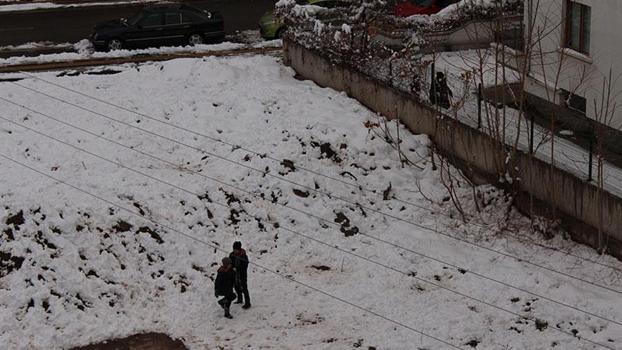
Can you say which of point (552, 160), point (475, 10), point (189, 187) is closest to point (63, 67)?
point (189, 187)

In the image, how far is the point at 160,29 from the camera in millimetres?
30469

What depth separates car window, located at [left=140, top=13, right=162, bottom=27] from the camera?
99.6ft

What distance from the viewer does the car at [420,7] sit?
3216 cm

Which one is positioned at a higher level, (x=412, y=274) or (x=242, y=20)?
(x=242, y=20)

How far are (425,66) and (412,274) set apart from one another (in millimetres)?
6611

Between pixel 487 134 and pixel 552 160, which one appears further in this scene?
pixel 487 134

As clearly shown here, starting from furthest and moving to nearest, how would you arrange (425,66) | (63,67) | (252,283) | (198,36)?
(198,36) → (63,67) → (425,66) → (252,283)

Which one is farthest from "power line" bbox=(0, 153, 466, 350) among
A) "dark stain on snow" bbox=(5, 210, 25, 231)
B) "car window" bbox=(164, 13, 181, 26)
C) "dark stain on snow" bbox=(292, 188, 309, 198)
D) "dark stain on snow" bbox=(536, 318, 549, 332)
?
"car window" bbox=(164, 13, 181, 26)

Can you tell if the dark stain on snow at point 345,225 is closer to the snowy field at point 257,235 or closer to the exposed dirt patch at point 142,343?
the snowy field at point 257,235

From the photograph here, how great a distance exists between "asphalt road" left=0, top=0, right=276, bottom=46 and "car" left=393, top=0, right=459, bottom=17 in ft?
17.0

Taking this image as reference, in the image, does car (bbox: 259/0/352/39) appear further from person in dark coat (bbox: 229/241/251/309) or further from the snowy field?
person in dark coat (bbox: 229/241/251/309)

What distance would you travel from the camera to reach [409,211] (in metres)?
22.1

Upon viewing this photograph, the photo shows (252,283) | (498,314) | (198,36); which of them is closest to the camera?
(498,314)

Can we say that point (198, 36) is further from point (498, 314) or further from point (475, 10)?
point (498, 314)
